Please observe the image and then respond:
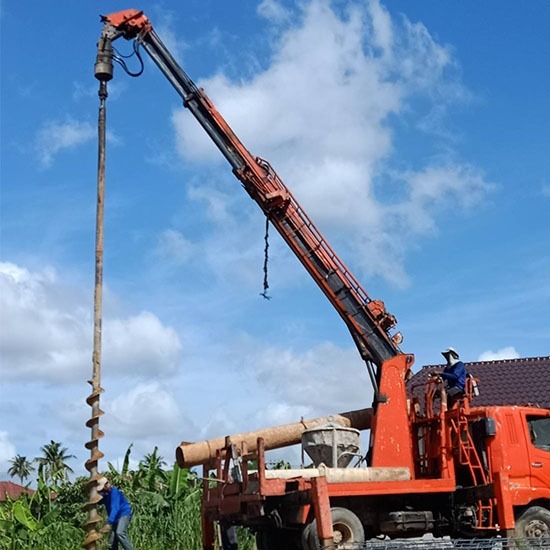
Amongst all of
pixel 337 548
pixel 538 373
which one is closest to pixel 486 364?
pixel 538 373

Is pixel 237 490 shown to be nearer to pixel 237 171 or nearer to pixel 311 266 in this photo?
pixel 311 266

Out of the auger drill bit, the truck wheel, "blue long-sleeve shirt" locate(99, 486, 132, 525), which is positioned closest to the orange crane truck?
the truck wheel

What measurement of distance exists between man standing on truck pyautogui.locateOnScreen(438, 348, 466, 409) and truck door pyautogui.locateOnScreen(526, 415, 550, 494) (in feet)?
4.24

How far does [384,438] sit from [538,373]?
1576 cm

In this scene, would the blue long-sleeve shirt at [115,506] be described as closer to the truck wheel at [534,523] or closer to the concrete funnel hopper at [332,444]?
the concrete funnel hopper at [332,444]

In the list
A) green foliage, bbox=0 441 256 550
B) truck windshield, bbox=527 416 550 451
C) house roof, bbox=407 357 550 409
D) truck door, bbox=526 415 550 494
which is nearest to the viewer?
truck door, bbox=526 415 550 494

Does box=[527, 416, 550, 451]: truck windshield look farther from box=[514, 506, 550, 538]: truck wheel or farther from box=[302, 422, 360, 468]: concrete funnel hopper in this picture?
box=[302, 422, 360, 468]: concrete funnel hopper

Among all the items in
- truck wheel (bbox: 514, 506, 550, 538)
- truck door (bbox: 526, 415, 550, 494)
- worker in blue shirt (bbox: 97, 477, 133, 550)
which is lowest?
truck wheel (bbox: 514, 506, 550, 538)

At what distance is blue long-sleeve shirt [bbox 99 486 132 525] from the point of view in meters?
15.0

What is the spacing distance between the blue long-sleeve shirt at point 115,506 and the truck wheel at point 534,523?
6562 millimetres

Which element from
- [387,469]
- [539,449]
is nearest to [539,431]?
[539,449]

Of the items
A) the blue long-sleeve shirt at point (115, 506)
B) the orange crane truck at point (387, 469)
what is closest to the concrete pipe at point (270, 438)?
the orange crane truck at point (387, 469)

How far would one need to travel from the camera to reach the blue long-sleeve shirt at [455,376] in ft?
51.2

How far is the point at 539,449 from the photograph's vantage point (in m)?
15.4
